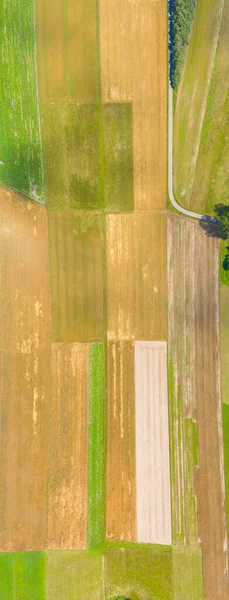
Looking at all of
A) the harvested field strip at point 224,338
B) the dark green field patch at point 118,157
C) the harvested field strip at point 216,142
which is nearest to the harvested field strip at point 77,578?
the harvested field strip at point 224,338

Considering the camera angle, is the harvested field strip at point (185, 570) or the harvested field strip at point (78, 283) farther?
the harvested field strip at point (78, 283)

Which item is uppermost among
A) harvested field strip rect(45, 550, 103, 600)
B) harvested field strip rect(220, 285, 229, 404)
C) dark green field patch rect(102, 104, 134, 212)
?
dark green field patch rect(102, 104, 134, 212)

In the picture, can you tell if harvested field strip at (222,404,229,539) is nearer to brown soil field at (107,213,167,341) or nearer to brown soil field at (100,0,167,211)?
brown soil field at (107,213,167,341)

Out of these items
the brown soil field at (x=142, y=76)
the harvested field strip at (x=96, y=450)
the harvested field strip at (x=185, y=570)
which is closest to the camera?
the harvested field strip at (x=185, y=570)

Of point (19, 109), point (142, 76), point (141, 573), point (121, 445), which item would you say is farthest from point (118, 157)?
point (141, 573)

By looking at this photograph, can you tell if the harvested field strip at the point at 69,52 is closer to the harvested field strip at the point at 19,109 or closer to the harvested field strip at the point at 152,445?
the harvested field strip at the point at 19,109

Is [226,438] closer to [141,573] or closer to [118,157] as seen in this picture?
[141,573]

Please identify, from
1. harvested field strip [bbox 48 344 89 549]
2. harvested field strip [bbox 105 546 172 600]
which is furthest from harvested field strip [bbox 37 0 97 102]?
→ harvested field strip [bbox 105 546 172 600]
